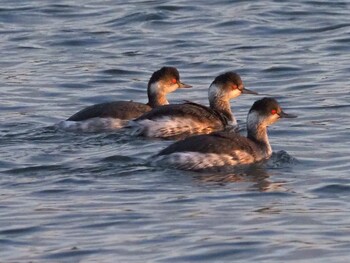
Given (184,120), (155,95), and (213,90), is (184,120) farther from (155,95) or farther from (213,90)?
(155,95)

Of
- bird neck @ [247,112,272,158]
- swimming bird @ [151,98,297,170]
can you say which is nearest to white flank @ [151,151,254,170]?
swimming bird @ [151,98,297,170]

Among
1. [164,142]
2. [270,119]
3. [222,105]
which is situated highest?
[270,119]

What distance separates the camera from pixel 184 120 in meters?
14.3

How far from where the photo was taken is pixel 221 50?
1942 cm

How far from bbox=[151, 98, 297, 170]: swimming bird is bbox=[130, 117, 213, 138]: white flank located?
124cm

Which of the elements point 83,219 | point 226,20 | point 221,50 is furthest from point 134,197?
point 226,20

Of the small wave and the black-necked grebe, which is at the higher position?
the black-necked grebe

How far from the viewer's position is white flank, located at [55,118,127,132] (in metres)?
14.1

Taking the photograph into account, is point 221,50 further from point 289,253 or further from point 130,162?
point 289,253

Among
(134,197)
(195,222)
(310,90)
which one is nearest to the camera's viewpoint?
(195,222)

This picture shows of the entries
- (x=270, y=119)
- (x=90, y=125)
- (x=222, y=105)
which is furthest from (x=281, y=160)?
(x=222, y=105)

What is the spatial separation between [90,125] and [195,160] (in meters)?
2.09

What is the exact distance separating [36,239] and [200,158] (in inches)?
106

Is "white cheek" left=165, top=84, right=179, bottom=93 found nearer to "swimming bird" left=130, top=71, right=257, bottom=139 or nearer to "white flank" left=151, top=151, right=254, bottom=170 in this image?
"swimming bird" left=130, top=71, right=257, bottom=139
